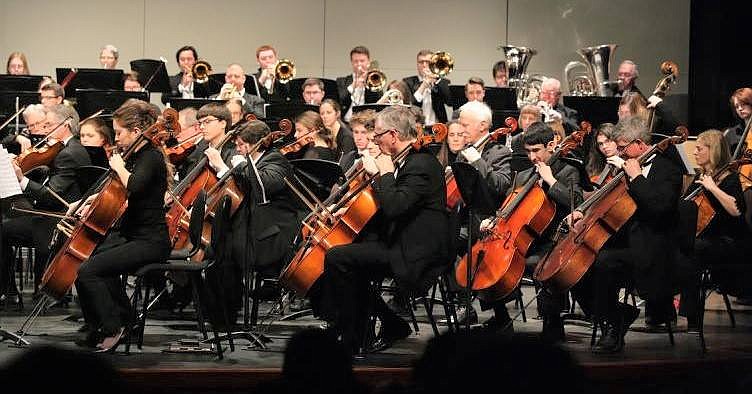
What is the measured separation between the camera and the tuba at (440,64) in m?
9.26

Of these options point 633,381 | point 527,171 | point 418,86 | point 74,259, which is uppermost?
point 418,86

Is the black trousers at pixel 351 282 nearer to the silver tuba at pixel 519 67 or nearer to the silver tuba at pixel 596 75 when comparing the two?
the silver tuba at pixel 519 67

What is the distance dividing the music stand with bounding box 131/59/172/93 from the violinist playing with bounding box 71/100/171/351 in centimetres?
417

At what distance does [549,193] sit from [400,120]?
86 centimetres

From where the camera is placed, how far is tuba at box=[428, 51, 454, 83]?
9.26 metres

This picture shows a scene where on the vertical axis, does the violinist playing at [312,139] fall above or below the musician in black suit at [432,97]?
below

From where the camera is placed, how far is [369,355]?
514cm

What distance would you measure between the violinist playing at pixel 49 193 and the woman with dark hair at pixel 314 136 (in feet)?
4.14

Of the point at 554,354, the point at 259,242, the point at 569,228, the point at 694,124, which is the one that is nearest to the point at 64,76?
the point at 259,242

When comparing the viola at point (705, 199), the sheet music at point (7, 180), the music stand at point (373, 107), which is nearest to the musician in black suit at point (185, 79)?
the music stand at point (373, 107)

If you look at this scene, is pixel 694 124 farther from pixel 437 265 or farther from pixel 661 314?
pixel 437 265

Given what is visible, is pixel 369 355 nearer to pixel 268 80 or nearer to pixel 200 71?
pixel 268 80

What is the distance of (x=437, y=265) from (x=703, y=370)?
10.2 ft

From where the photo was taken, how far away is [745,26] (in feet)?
32.2
